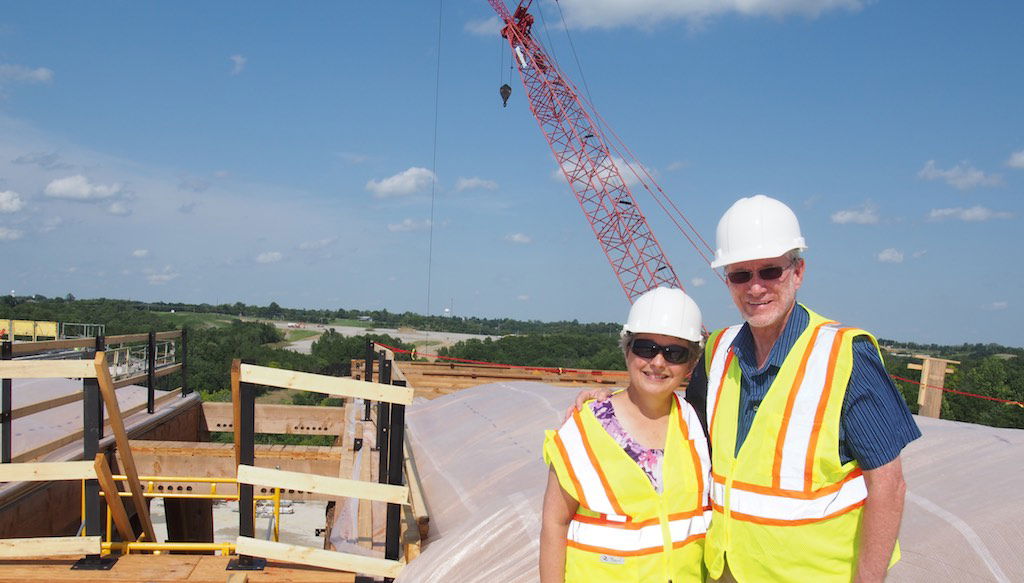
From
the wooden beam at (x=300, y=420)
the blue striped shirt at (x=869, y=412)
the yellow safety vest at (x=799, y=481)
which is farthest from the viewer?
the wooden beam at (x=300, y=420)

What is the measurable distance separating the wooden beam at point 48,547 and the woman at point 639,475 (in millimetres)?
3240

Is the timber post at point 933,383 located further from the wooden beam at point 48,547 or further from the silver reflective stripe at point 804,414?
the wooden beam at point 48,547

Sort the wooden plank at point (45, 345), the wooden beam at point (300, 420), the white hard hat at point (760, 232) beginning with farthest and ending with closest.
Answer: the wooden beam at point (300, 420)
the wooden plank at point (45, 345)
the white hard hat at point (760, 232)

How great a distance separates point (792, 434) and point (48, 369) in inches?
171

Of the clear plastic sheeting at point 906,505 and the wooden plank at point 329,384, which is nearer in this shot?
the clear plastic sheeting at point 906,505

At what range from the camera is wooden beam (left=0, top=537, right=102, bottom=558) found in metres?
4.25

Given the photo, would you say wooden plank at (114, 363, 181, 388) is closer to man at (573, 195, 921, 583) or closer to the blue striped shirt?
man at (573, 195, 921, 583)

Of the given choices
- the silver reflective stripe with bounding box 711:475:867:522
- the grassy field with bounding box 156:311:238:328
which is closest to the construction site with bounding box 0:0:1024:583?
the silver reflective stripe with bounding box 711:475:867:522

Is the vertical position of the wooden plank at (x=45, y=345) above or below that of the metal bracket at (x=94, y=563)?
above

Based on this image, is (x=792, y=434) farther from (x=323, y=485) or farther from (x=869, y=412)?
(x=323, y=485)

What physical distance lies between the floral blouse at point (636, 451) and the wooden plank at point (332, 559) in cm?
225

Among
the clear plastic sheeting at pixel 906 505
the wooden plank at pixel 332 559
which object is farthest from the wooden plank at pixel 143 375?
the wooden plank at pixel 332 559

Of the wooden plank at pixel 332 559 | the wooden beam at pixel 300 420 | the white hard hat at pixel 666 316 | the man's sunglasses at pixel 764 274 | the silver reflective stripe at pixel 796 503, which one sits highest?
the man's sunglasses at pixel 764 274

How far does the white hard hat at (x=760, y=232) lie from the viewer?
7.63 ft
